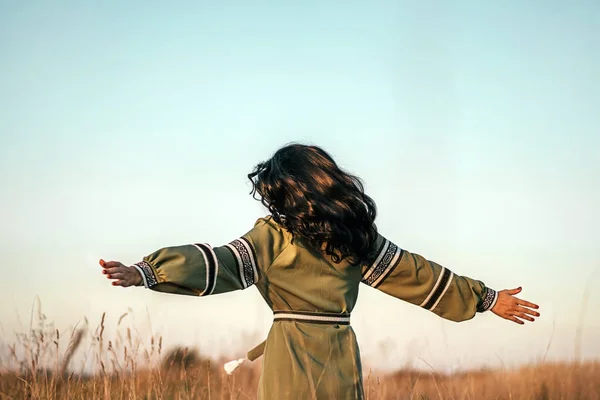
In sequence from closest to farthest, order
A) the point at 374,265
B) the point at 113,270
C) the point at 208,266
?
the point at 113,270 → the point at 208,266 → the point at 374,265

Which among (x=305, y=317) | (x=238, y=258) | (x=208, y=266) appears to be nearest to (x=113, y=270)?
(x=208, y=266)

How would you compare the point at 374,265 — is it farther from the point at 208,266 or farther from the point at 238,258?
the point at 208,266

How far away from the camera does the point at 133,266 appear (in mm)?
3514

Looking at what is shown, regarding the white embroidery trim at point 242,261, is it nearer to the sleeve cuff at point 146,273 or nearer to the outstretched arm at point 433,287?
the sleeve cuff at point 146,273

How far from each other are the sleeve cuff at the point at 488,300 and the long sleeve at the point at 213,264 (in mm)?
1247

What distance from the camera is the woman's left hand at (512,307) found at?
4.51 meters

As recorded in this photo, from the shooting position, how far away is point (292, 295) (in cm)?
391

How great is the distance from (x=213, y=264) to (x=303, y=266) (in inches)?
17.5

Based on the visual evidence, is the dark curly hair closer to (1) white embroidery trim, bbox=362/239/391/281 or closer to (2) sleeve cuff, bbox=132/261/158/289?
(1) white embroidery trim, bbox=362/239/391/281

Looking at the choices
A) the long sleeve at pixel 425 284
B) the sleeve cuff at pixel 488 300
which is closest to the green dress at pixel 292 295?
the long sleeve at pixel 425 284

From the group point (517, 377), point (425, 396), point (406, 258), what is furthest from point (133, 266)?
point (517, 377)

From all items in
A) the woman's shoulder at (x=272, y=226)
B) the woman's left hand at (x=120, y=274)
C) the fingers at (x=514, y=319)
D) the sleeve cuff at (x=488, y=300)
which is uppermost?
the woman's shoulder at (x=272, y=226)

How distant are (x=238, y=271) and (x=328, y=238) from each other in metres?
0.45

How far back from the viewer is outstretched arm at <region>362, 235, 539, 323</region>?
4230 mm
